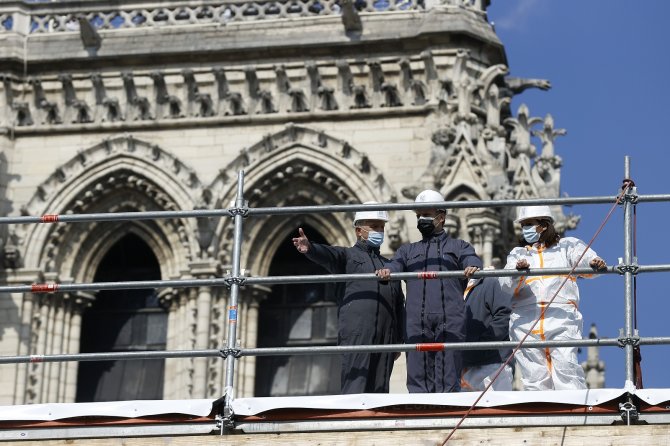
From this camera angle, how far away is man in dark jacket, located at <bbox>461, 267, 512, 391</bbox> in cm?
1300

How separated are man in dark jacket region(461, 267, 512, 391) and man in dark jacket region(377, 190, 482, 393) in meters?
0.39

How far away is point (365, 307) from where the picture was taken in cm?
1266

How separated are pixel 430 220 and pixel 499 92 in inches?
473

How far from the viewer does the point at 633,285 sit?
1112 cm

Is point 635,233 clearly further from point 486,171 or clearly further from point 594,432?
point 486,171

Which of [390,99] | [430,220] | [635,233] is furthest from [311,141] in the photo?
[635,233]

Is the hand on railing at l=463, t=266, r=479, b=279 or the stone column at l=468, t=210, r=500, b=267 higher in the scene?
the stone column at l=468, t=210, r=500, b=267

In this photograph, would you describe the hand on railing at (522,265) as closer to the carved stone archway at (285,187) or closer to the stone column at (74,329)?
the carved stone archway at (285,187)

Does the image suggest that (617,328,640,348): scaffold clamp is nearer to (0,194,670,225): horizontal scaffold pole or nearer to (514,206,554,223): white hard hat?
(0,194,670,225): horizontal scaffold pole

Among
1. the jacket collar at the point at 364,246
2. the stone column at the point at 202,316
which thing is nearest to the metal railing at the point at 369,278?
the jacket collar at the point at 364,246

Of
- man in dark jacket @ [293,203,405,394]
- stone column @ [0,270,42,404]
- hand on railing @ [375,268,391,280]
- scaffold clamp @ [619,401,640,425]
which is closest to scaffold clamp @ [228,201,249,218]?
man in dark jacket @ [293,203,405,394]

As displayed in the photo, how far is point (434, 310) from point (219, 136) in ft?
40.2

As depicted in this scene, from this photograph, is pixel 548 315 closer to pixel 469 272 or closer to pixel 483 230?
pixel 469 272

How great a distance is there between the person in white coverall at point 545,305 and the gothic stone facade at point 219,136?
1059 centimetres
